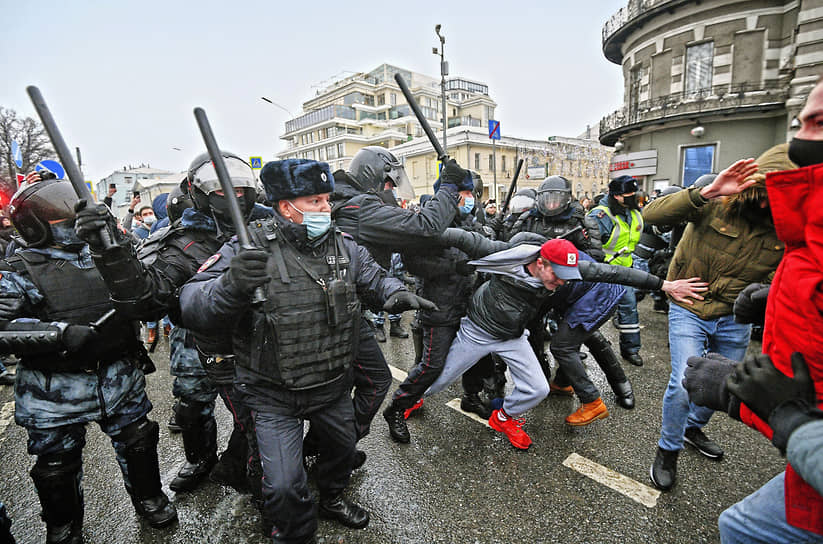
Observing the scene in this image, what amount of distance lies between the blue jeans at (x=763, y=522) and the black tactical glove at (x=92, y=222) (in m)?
2.67

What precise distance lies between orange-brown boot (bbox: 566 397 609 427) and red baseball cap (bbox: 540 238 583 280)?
4.12ft

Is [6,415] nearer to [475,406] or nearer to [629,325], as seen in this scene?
[475,406]

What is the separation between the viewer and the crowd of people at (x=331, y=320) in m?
1.29

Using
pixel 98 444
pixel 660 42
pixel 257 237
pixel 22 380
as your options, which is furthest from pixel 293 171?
pixel 660 42

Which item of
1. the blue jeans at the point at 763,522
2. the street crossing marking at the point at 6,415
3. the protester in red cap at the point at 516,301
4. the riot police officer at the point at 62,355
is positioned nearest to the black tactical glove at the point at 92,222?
the riot police officer at the point at 62,355

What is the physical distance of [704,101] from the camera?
→ 1717 cm

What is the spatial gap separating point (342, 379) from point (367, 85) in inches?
2726

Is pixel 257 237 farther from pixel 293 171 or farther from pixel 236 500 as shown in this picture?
pixel 236 500

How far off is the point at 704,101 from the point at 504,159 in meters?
24.7

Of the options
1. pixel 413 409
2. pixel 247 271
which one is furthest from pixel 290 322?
pixel 413 409

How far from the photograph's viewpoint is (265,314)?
199 centimetres

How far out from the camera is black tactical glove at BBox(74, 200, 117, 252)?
1.77 meters

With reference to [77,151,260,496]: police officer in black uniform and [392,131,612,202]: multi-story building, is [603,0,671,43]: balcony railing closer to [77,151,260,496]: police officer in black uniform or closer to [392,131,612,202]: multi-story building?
[392,131,612,202]: multi-story building

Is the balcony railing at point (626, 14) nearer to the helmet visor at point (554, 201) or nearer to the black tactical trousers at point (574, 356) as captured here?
the helmet visor at point (554, 201)
